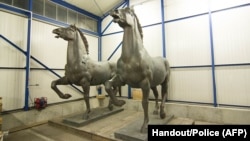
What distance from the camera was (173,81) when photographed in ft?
17.7

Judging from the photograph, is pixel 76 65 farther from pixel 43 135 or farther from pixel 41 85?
pixel 41 85

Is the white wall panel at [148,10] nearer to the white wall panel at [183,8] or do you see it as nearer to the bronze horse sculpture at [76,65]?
the white wall panel at [183,8]

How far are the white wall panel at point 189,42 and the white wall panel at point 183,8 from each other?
0.24m

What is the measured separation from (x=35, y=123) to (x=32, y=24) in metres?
3.17

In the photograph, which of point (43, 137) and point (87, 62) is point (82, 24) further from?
point (43, 137)

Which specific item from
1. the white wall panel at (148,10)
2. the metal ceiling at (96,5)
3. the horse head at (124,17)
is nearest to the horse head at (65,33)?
the horse head at (124,17)

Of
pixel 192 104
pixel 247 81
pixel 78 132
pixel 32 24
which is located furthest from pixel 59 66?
pixel 247 81

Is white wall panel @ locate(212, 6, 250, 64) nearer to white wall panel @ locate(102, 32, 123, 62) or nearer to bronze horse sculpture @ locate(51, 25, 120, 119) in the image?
bronze horse sculpture @ locate(51, 25, 120, 119)

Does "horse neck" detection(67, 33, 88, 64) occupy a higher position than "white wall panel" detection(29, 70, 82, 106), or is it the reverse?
"horse neck" detection(67, 33, 88, 64)

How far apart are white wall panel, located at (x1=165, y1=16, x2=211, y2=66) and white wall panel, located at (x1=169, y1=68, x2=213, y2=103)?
0.99 ft

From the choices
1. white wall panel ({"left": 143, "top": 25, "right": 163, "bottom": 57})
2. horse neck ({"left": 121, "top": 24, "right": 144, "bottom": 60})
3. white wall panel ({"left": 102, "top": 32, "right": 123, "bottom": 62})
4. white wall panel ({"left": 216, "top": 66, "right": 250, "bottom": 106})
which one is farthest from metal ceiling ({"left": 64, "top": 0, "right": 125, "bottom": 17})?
white wall panel ({"left": 216, "top": 66, "right": 250, "bottom": 106})

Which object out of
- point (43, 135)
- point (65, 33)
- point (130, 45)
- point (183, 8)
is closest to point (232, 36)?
point (183, 8)

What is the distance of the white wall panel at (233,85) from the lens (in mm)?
4191

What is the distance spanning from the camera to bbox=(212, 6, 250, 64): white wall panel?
4254mm
